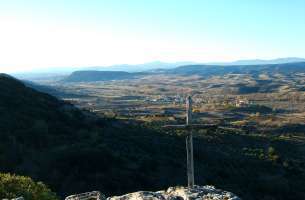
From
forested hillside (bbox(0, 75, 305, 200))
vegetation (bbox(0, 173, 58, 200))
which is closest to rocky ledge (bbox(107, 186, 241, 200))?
vegetation (bbox(0, 173, 58, 200))

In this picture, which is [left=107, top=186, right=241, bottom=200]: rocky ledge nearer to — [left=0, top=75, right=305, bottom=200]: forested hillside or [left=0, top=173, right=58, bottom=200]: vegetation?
[left=0, top=173, right=58, bottom=200]: vegetation

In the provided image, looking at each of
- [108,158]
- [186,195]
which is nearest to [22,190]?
[186,195]

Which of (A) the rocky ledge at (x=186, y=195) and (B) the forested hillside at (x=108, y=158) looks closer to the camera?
(A) the rocky ledge at (x=186, y=195)

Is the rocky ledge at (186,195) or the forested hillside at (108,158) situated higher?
the rocky ledge at (186,195)

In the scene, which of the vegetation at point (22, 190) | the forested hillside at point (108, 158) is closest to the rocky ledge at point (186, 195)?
the vegetation at point (22, 190)

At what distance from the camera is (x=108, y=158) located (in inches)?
1087

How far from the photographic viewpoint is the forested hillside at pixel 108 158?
2520 cm

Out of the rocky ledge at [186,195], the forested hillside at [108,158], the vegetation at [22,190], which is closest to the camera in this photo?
the rocky ledge at [186,195]

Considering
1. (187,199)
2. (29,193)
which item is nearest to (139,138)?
(29,193)

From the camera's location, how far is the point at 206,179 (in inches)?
1171

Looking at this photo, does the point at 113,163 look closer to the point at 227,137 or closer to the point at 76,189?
the point at 76,189

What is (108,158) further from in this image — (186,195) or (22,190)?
(186,195)

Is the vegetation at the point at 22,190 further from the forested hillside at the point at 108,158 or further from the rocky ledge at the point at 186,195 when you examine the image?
the forested hillside at the point at 108,158

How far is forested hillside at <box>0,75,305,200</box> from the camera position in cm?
2520
